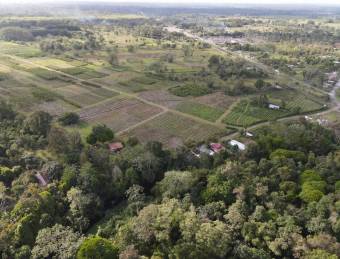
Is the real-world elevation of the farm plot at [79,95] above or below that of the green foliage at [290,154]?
below

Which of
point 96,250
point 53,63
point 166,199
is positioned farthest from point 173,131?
point 53,63

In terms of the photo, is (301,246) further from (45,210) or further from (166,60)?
(166,60)

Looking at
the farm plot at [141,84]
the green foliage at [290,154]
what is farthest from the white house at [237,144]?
the farm plot at [141,84]

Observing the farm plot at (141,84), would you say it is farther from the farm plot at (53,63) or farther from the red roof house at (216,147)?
the red roof house at (216,147)

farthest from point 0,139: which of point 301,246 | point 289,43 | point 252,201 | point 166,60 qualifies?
point 289,43

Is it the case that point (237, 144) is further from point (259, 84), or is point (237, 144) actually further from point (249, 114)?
point (259, 84)
